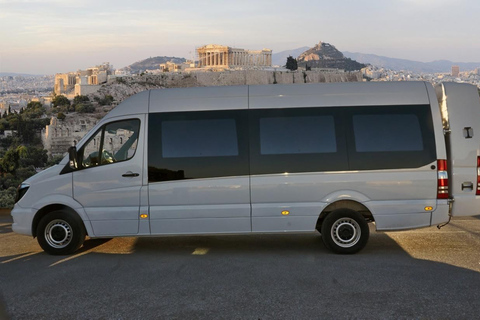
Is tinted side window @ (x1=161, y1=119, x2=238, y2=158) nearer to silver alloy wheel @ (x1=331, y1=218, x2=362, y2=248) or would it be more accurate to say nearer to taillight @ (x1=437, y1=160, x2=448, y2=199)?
silver alloy wheel @ (x1=331, y1=218, x2=362, y2=248)

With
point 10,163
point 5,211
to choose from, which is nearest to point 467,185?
point 5,211

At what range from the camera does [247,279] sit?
19.8 feet

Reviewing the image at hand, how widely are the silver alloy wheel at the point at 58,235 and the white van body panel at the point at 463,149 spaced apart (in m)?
4.98

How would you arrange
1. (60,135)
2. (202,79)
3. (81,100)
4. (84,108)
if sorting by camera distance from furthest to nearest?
(202,79) → (81,100) → (84,108) → (60,135)

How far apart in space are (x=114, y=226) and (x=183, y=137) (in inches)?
57.7

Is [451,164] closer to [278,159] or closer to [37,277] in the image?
[278,159]

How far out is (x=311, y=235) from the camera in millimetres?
8758

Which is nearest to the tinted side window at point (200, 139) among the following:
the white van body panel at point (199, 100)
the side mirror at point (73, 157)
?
the white van body panel at point (199, 100)

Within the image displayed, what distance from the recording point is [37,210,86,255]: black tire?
7.68 meters

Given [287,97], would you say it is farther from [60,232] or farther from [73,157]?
[60,232]

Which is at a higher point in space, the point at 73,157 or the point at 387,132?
the point at 387,132

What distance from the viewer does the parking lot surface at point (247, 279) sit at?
16.4 ft

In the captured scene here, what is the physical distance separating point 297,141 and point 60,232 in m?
3.32

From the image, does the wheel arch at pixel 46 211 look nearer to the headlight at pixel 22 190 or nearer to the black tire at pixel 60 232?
the black tire at pixel 60 232
